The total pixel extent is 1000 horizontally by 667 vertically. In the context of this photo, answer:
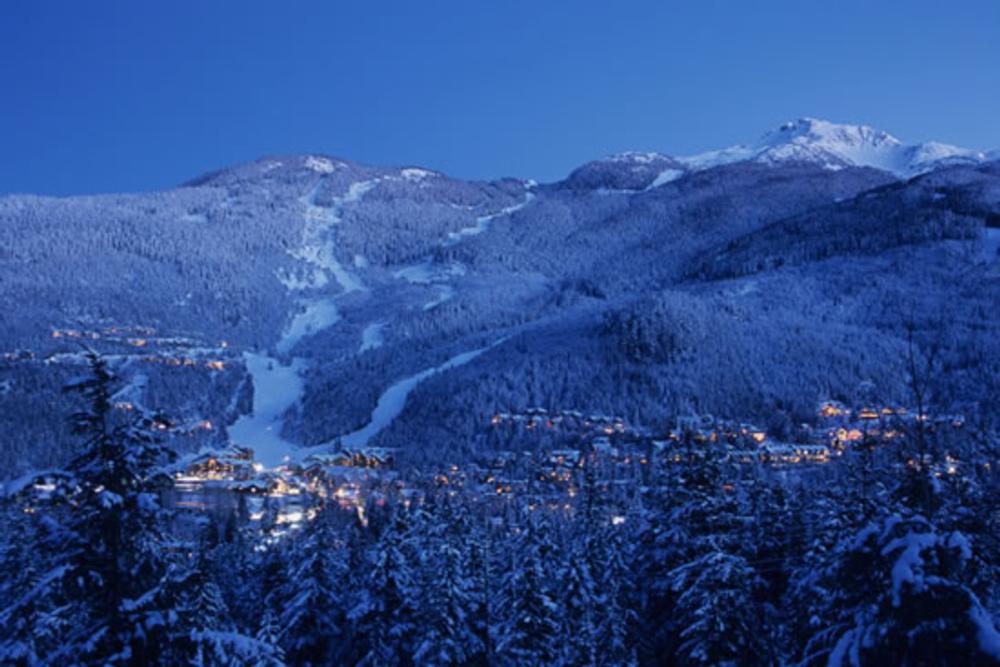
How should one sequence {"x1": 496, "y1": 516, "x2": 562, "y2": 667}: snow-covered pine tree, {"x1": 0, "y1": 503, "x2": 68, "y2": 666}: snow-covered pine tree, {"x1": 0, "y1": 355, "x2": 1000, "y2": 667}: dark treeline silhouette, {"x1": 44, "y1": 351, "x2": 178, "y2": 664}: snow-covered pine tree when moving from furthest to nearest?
{"x1": 496, "y1": 516, "x2": 562, "y2": 667}: snow-covered pine tree
{"x1": 44, "y1": 351, "x2": 178, "y2": 664}: snow-covered pine tree
{"x1": 0, "y1": 503, "x2": 68, "y2": 666}: snow-covered pine tree
{"x1": 0, "y1": 355, "x2": 1000, "y2": 667}: dark treeline silhouette

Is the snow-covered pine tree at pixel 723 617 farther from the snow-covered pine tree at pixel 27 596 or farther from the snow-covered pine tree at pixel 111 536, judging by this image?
the snow-covered pine tree at pixel 27 596

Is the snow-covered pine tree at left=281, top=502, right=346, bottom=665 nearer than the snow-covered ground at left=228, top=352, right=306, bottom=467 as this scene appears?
Yes

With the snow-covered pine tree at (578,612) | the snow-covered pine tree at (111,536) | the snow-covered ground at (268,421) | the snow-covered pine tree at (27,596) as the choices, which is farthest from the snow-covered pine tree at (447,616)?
the snow-covered ground at (268,421)

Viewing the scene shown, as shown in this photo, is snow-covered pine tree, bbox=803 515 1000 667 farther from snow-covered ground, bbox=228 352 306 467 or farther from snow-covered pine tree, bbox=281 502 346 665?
snow-covered ground, bbox=228 352 306 467

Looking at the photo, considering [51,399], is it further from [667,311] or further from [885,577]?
[885,577]

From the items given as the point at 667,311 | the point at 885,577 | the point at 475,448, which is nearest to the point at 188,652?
the point at 885,577

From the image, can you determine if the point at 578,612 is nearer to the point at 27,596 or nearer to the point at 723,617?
the point at 723,617

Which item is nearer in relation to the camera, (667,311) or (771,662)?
(771,662)

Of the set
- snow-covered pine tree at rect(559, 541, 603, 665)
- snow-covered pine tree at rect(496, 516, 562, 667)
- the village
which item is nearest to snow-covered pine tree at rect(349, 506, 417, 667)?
snow-covered pine tree at rect(496, 516, 562, 667)

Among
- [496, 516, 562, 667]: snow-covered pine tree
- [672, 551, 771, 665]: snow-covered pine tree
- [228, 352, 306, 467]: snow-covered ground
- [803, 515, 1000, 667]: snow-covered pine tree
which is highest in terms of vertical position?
[228, 352, 306, 467]: snow-covered ground
